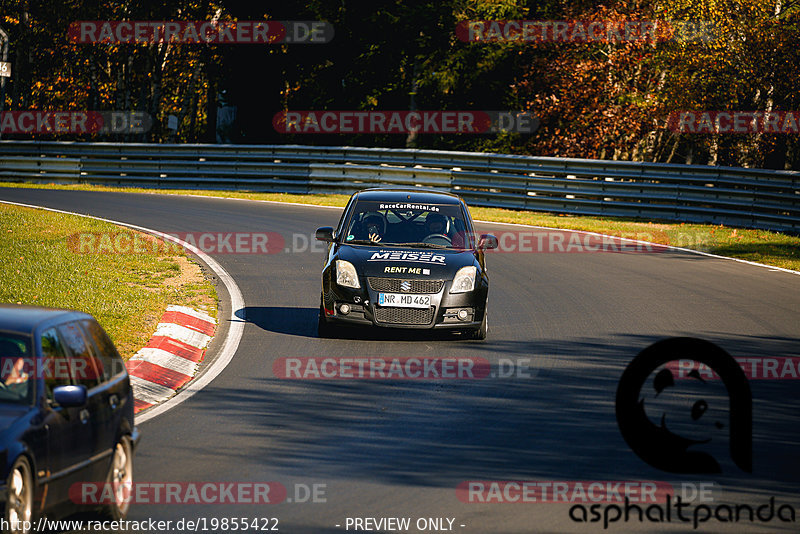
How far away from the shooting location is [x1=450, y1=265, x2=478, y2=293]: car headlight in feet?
41.7

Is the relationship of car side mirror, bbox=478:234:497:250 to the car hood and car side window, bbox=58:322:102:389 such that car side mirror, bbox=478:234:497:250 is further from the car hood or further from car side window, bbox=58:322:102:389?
car side window, bbox=58:322:102:389

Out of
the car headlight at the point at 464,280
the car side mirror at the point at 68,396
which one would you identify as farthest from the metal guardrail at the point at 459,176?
the car side mirror at the point at 68,396

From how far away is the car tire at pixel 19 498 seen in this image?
5.34m

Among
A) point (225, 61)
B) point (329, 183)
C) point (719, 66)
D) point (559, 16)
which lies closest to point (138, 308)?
point (329, 183)

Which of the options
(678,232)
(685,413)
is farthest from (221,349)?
(678,232)

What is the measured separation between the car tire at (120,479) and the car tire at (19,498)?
2.77 ft

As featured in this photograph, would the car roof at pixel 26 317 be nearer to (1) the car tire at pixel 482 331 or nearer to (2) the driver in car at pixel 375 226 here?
(1) the car tire at pixel 482 331

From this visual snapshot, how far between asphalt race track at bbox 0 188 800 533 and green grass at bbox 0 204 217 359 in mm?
998

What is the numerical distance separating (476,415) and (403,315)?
3316 mm

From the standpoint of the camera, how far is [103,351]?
6.96 m

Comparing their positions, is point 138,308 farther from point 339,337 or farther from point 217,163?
point 217,163

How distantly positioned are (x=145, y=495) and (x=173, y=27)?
133ft

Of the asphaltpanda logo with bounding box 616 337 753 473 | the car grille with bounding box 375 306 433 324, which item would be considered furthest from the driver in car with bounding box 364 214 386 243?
the asphaltpanda logo with bounding box 616 337 753 473

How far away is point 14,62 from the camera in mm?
51188
